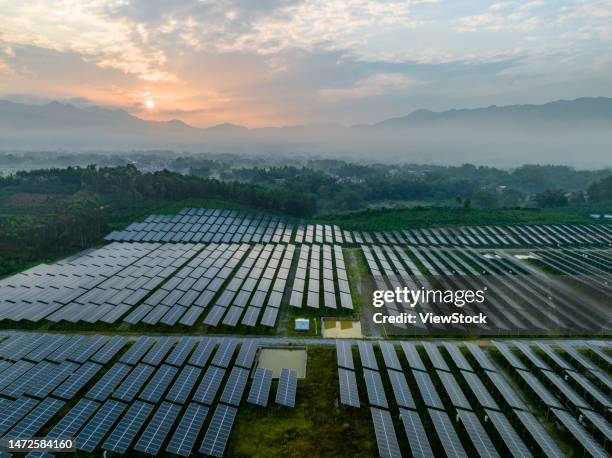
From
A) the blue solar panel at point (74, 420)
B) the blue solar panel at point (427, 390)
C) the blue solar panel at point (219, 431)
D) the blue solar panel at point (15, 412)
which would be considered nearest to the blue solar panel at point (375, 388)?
the blue solar panel at point (427, 390)

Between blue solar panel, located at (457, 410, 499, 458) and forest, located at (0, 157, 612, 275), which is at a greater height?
forest, located at (0, 157, 612, 275)

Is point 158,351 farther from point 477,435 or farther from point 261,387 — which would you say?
point 477,435

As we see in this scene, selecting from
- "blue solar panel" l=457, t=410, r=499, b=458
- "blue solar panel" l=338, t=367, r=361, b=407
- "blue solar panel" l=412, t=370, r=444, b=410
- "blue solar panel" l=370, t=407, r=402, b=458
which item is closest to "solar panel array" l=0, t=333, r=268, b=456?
"blue solar panel" l=338, t=367, r=361, b=407

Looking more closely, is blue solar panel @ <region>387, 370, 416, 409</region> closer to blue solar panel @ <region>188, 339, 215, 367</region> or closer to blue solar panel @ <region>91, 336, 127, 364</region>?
blue solar panel @ <region>188, 339, 215, 367</region>

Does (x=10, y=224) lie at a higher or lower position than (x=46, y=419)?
higher

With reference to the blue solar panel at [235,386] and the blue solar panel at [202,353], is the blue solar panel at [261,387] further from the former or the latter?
the blue solar panel at [202,353]

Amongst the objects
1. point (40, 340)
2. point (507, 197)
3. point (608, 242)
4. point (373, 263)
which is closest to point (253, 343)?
point (40, 340)

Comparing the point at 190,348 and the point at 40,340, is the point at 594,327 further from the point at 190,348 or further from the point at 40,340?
the point at 40,340
